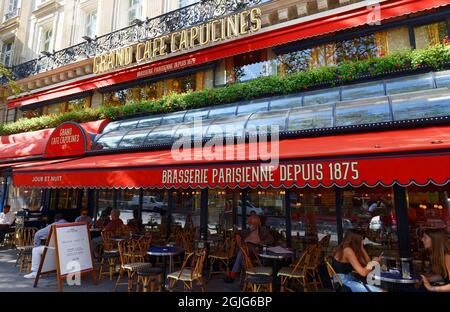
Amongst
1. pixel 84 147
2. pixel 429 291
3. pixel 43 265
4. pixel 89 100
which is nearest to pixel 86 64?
pixel 89 100

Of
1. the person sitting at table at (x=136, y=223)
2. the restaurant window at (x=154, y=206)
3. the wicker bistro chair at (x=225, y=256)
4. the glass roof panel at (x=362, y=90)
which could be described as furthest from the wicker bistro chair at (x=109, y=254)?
the glass roof panel at (x=362, y=90)

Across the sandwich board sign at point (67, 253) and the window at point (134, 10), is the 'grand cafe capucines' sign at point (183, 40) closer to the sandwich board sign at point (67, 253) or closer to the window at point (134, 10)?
the window at point (134, 10)

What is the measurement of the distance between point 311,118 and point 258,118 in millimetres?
1608

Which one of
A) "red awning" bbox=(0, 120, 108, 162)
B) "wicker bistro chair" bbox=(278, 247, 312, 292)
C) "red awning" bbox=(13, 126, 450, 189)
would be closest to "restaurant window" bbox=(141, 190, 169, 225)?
"red awning" bbox=(0, 120, 108, 162)

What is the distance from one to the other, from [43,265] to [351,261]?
A: 6528 mm

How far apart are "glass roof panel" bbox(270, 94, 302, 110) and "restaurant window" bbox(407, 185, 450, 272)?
12.6 feet

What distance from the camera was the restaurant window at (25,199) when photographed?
1476 centimetres

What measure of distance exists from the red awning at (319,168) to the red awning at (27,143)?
6.74 meters

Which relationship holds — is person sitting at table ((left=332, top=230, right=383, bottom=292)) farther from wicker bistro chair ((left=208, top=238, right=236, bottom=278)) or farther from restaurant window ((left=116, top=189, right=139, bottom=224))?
restaurant window ((left=116, top=189, right=139, bottom=224))

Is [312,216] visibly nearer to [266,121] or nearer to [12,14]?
[266,121]

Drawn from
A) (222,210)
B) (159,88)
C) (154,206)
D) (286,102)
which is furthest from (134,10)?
(222,210)

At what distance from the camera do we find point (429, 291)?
173 inches
